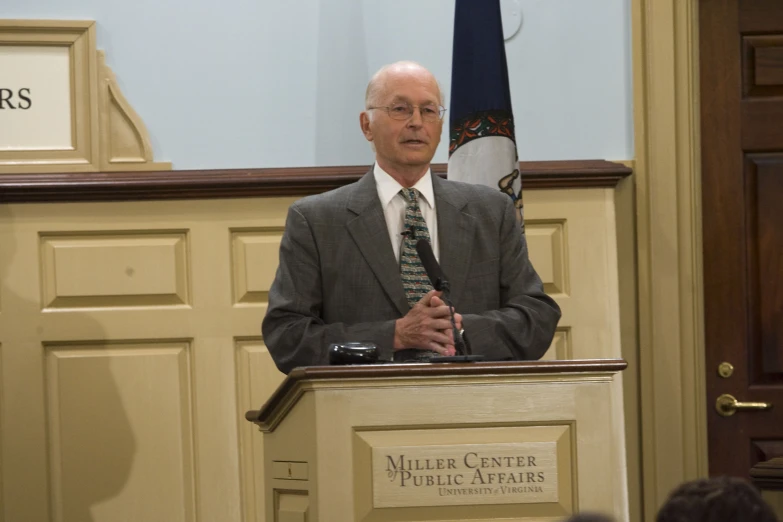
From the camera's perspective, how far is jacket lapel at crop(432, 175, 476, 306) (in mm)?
3086

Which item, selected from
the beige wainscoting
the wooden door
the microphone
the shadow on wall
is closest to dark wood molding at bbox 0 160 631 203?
the beige wainscoting

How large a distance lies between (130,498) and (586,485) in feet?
8.11

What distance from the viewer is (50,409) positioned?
4355 mm

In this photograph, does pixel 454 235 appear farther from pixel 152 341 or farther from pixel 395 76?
pixel 152 341

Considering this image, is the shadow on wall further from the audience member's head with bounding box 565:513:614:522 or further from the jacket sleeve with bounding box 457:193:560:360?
the audience member's head with bounding box 565:513:614:522

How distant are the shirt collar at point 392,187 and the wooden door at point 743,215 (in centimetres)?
165

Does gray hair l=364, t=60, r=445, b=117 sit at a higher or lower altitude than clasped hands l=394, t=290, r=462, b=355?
higher

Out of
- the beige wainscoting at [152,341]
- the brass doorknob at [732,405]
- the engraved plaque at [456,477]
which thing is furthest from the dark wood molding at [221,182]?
the engraved plaque at [456,477]

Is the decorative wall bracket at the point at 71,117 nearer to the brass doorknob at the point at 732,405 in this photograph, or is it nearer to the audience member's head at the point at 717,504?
the brass doorknob at the point at 732,405

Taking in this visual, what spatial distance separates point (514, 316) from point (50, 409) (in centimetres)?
212

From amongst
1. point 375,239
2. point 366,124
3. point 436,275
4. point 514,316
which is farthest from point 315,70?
point 436,275

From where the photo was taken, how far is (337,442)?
228cm

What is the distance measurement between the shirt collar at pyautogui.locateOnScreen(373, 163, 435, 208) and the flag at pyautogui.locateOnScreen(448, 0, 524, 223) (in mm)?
644

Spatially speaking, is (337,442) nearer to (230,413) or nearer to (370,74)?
(230,413)
